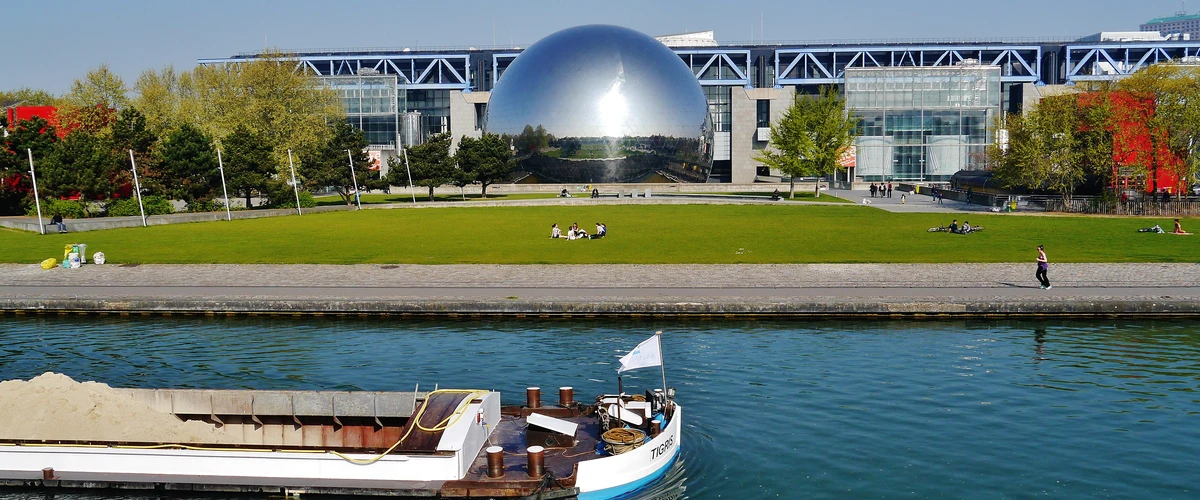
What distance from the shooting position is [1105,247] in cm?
4547

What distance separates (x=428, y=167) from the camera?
91312 millimetres

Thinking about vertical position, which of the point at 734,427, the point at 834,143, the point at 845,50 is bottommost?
the point at 734,427

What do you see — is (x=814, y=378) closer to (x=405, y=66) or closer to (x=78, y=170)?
(x=78, y=170)

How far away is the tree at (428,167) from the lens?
9156 centimetres

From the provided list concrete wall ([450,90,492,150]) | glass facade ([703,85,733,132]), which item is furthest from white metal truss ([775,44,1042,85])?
concrete wall ([450,90,492,150])

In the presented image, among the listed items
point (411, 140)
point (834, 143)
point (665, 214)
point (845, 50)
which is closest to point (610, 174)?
point (834, 143)

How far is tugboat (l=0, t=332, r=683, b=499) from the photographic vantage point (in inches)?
619

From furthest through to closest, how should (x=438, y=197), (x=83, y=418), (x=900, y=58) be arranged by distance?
(x=900, y=58) → (x=438, y=197) → (x=83, y=418)

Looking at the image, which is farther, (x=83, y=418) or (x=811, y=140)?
(x=811, y=140)

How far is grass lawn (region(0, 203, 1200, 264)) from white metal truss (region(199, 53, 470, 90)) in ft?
310

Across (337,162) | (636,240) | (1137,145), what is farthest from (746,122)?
(636,240)

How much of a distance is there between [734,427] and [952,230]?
120 ft

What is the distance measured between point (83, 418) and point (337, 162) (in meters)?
72.1

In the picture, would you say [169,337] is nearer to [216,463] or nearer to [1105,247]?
[216,463]
